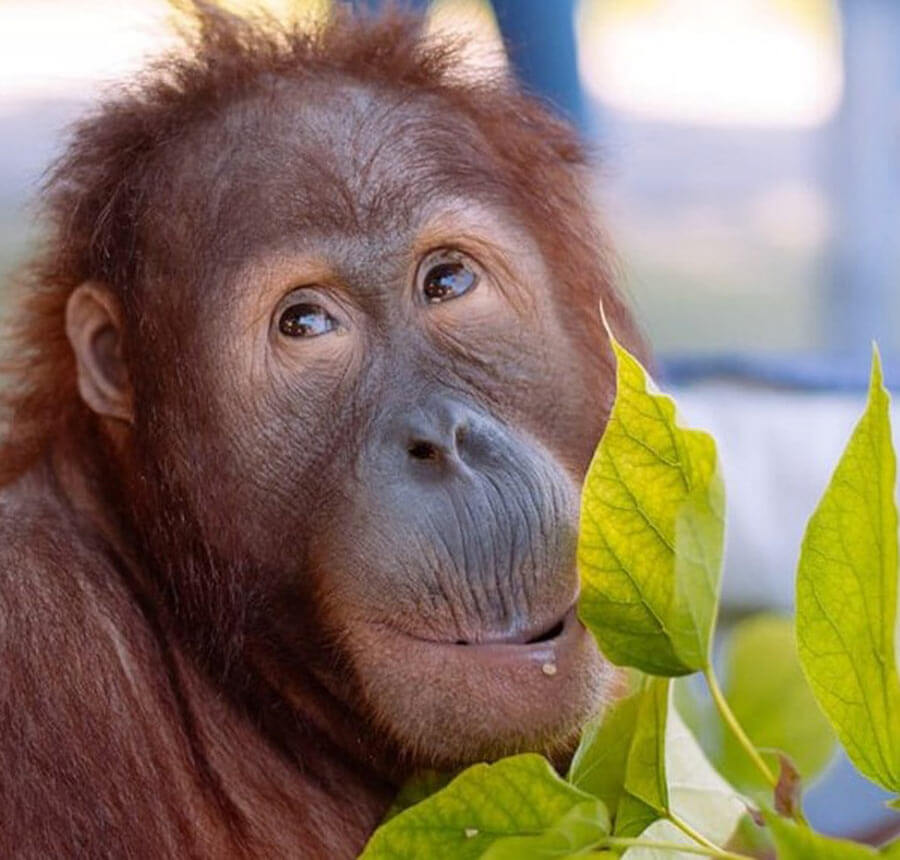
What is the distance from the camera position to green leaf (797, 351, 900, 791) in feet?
4.52

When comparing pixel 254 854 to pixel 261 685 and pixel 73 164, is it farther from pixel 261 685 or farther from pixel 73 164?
pixel 73 164

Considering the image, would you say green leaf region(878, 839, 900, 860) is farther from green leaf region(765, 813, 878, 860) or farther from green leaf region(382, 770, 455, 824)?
green leaf region(382, 770, 455, 824)

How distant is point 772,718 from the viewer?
2.43 meters

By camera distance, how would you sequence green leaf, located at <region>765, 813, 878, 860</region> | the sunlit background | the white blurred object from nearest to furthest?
1. green leaf, located at <region>765, 813, 878, 860</region>
2. the white blurred object
3. the sunlit background

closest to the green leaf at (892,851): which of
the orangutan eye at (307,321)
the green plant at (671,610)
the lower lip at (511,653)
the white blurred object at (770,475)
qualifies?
the green plant at (671,610)

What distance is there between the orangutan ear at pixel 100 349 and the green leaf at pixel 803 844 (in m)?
0.98

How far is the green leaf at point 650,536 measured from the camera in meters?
1.44

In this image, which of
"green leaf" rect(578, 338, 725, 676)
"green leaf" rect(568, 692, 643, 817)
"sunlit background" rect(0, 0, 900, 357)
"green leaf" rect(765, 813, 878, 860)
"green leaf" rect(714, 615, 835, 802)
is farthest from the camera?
"sunlit background" rect(0, 0, 900, 357)

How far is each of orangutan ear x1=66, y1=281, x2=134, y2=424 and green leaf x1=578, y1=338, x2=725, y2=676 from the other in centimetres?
73

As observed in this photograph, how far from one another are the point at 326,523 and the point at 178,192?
405 millimetres

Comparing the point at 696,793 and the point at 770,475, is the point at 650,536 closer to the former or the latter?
the point at 696,793

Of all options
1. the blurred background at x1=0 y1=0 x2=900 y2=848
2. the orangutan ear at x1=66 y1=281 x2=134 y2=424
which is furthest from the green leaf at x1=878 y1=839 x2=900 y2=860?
the blurred background at x1=0 y1=0 x2=900 y2=848

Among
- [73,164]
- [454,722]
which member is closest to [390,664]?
[454,722]

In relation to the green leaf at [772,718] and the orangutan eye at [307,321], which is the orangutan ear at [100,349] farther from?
the green leaf at [772,718]
